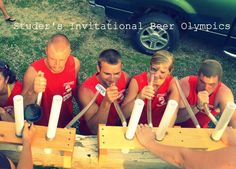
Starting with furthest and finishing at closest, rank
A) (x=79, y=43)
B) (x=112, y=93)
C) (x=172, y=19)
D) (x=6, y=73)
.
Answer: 1. (x=79, y=43)
2. (x=172, y=19)
3. (x=6, y=73)
4. (x=112, y=93)

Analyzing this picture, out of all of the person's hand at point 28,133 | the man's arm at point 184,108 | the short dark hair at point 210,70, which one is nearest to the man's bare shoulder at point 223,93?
the short dark hair at point 210,70

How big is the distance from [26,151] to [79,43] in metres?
3.75

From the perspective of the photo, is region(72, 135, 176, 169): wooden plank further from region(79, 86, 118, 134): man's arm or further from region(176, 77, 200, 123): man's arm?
region(176, 77, 200, 123): man's arm

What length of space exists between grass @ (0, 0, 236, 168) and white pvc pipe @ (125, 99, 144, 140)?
2.86 meters

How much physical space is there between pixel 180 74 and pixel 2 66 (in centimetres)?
308

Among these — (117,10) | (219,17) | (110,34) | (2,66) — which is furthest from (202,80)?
(110,34)

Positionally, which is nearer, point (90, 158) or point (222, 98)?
point (90, 158)

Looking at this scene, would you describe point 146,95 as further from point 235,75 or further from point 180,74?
point 235,75

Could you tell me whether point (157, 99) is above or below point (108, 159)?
above

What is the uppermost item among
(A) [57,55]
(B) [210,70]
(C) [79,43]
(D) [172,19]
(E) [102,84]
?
(D) [172,19]

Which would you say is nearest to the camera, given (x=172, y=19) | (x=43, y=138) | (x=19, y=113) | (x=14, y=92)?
(x=19, y=113)

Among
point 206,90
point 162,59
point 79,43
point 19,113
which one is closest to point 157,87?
point 162,59

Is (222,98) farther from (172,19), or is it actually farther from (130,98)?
(172,19)

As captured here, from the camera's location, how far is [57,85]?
3.72m
